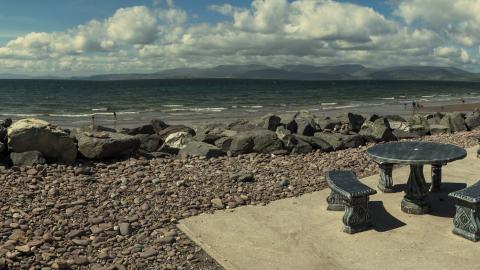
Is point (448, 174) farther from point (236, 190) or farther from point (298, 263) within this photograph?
point (298, 263)

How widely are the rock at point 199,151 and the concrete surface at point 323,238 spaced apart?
3375 mm

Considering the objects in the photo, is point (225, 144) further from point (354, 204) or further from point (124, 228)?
point (354, 204)

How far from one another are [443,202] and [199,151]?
5.50 m

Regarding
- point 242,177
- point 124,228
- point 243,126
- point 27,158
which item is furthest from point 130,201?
point 243,126

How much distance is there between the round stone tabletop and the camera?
21.9 ft

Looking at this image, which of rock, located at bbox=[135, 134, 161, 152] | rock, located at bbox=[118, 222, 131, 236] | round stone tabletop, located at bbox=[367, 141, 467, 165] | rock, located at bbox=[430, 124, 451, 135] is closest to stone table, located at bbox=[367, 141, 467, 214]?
round stone tabletop, located at bbox=[367, 141, 467, 165]

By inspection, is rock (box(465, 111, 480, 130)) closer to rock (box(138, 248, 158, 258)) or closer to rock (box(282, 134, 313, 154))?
rock (box(282, 134, 313, 154))

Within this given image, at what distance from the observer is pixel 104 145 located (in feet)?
32.4

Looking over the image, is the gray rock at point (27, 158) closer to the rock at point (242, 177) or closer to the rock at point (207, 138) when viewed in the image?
the rock at point (242, 177)

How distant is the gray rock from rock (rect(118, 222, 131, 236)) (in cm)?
333

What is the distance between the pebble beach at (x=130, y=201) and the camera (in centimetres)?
586

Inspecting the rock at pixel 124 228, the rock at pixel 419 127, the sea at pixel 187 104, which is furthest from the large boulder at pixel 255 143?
the sea at pixel 187 104

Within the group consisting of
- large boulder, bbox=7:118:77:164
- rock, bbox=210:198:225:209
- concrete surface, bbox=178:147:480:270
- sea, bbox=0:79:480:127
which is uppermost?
large boulder, bbox=7:118:77:164

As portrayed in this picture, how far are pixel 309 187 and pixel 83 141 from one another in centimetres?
493
